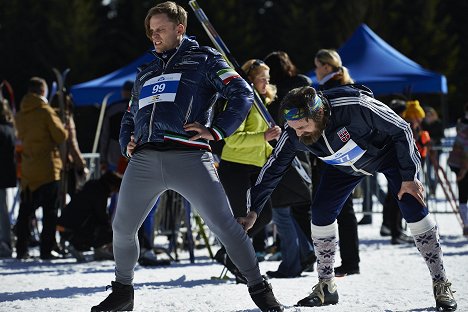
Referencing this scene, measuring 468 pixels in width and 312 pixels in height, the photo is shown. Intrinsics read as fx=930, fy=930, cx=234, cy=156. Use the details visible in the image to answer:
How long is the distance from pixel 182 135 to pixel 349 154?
91 cm

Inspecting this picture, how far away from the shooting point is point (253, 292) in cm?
487

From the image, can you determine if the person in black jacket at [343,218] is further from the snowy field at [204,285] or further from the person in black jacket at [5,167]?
the person in black jacket at [5,167]

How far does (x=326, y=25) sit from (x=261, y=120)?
36.6 meters

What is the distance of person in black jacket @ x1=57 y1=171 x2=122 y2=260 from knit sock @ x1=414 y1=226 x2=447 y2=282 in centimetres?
410

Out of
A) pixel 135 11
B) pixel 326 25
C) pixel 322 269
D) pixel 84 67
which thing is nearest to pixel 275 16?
pixel 326 25

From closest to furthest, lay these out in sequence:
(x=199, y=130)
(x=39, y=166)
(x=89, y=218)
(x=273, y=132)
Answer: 1. (x=199, y=130)
2. (x=273, y=132)
3. (x=89, y=218)
4. (x=39, y=166)

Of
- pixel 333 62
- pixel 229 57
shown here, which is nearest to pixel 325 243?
pixel 229 57

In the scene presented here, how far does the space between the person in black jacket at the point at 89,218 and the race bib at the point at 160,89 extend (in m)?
3.83

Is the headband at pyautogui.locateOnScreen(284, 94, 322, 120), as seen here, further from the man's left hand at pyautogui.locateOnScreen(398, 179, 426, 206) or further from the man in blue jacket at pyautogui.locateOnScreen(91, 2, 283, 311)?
the man's left hand at pyautogui.locateOnScreen(398, 179, 426, 206)

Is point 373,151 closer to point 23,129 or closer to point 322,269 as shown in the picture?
point 322,269

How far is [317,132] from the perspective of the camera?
15.8ft

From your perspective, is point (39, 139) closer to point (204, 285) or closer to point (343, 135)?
A: point (204, 285)

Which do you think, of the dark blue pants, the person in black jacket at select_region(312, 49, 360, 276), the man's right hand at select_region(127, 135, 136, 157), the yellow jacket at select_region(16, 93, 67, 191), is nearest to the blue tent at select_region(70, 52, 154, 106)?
the yellow jacket at select_region(16, 93, 67, 191)

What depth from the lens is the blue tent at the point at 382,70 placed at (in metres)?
13.8
